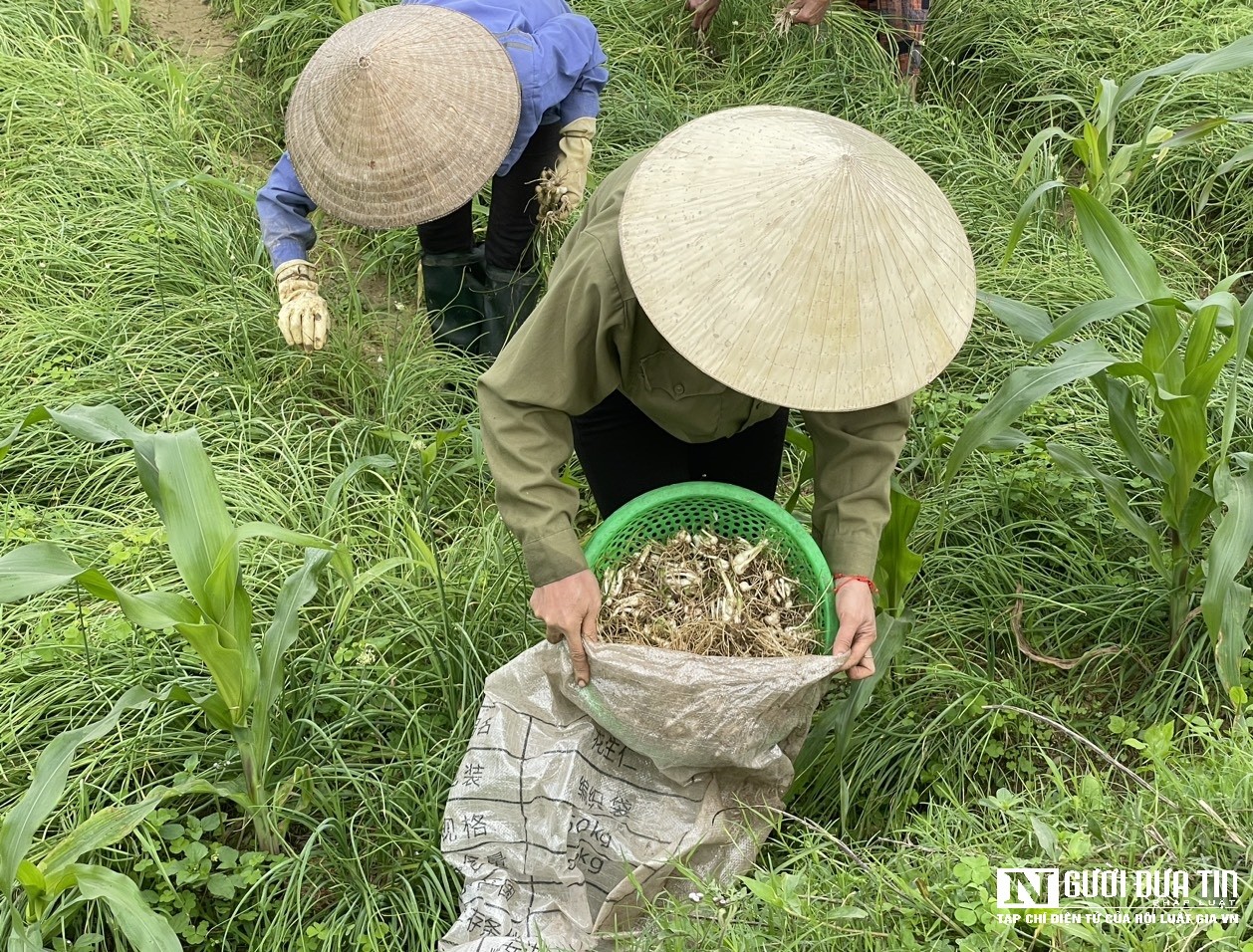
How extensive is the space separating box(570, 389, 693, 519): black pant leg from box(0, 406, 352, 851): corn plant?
0.43m

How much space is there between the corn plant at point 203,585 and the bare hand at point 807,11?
2.30m

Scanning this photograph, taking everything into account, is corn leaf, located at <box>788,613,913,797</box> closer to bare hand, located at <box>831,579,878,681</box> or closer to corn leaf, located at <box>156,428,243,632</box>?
bare hand, located at <box>831,579,878,681</box>

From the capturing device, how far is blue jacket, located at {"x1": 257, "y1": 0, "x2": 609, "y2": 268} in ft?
7.48

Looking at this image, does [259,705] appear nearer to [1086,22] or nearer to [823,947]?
[823,947]

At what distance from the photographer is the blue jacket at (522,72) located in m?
2.28

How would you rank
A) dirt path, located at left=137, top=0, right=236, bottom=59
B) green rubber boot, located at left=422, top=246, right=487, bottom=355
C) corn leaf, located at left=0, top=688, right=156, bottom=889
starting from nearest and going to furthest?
corn leaf, located at left=0, top=688, right=156, bottom=889 < green rubber boot, located at left=422, top=246, right=487, bottom=355 < dirt path, located at left=137, top=0, right=236, bottom=59

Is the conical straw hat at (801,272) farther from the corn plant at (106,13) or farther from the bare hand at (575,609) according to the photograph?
the corn plant at (106,13)

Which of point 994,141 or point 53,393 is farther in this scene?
point 994,141

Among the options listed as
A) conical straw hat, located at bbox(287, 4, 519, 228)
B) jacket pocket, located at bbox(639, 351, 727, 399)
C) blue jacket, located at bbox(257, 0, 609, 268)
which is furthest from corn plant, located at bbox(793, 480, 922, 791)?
blue jacket, located at bbox(257, 0, 609, 268)

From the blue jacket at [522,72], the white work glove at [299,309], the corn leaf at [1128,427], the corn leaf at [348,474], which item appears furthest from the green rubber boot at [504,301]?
the corn leaf at [1128,427]

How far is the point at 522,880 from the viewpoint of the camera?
163 cm

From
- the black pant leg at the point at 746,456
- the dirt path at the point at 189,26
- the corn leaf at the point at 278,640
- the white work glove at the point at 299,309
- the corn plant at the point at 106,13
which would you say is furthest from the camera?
the dirt path at the point at 189,26

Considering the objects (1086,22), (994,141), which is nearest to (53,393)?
(994,141)

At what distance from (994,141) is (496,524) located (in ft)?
6.79
